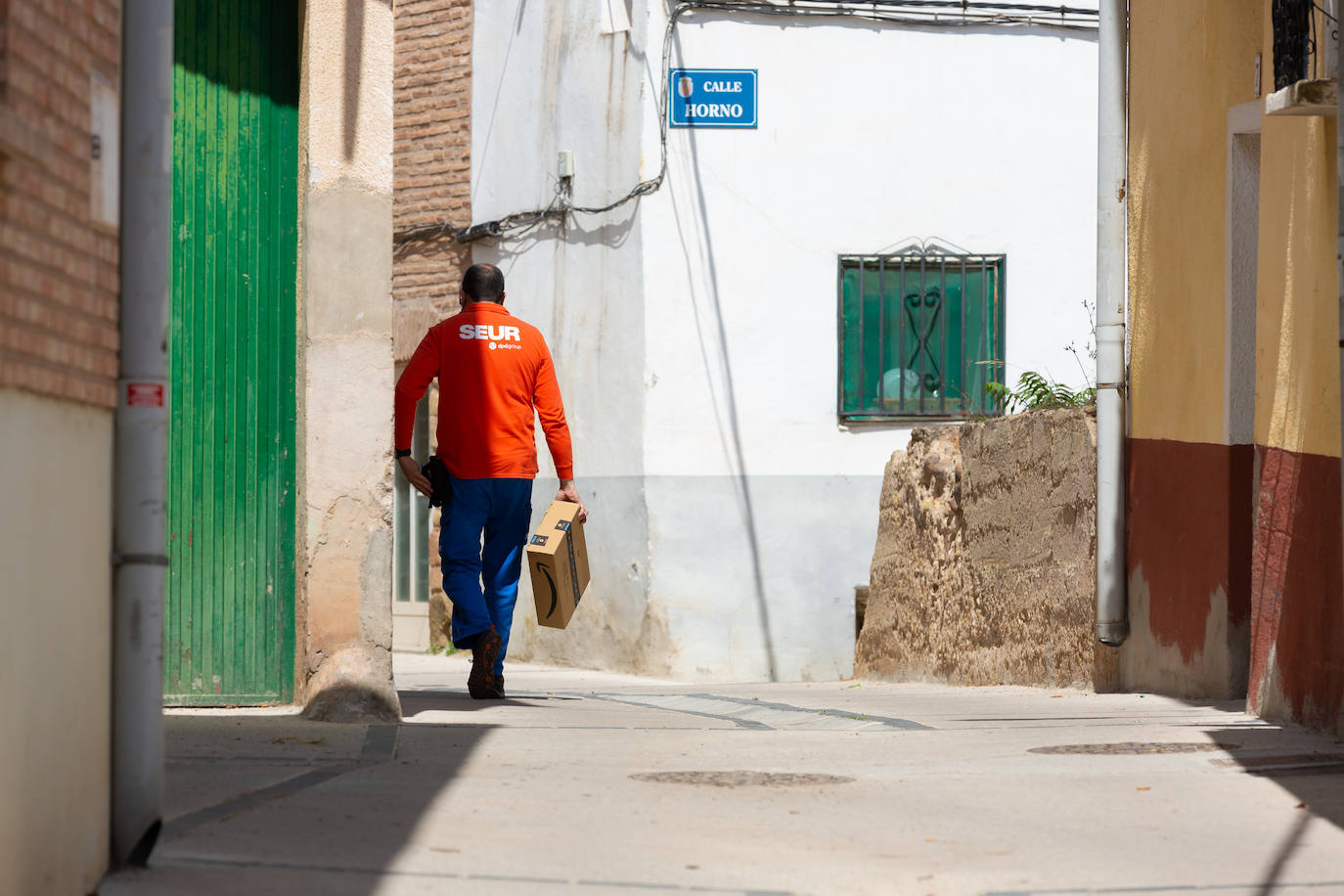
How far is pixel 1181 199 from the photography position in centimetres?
857

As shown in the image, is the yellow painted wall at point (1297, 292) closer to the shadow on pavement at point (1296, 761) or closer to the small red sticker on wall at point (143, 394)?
the shadow on pavement at point (1296, 761)

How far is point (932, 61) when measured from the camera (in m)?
13.9

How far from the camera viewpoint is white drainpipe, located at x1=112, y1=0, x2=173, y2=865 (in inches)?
155

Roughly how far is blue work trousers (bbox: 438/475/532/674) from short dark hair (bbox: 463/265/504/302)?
834mm

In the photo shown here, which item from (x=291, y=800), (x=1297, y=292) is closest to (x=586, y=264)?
Answer: (x=1297, y=292)

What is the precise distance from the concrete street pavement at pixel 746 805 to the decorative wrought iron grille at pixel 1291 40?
7.69 feet

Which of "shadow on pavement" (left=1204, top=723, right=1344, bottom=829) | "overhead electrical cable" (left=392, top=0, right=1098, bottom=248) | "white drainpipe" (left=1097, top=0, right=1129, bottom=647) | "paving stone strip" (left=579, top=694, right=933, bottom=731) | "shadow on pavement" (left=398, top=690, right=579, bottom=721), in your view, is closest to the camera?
"shadow on pavement" (left=1204, top=723, right=1344, bottom=829)

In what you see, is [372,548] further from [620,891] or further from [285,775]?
[620,891]

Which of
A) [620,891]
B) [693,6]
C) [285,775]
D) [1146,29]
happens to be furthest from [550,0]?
[620,891]

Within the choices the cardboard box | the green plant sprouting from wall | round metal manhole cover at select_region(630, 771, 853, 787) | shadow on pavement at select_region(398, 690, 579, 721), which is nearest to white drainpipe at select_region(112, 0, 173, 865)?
round metal manhole cover at select_region(630, 771, 853, 787)

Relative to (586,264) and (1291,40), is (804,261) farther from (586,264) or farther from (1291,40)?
(1291,40)

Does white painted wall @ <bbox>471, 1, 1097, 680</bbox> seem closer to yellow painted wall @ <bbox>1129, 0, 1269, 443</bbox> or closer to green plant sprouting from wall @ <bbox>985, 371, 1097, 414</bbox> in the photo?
green plant sprouting from wall @ <bbox>985, 371, 1097, 414</bbox>

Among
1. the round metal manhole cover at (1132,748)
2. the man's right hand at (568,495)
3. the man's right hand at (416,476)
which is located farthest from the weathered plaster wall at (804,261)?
the round metal manhole cover at (1132,748)

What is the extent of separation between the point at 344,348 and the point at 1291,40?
361 cm
